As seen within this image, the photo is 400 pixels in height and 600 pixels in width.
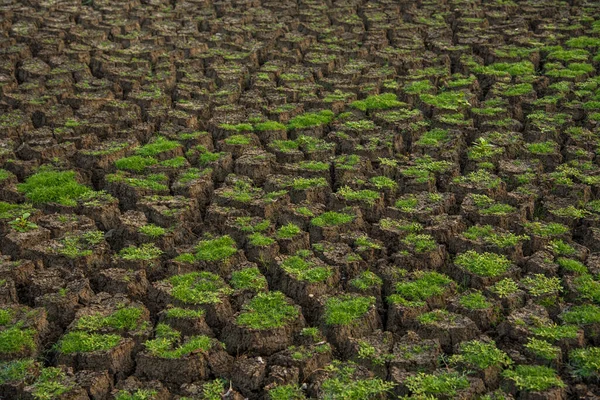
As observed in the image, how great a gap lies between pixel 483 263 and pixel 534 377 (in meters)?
1.18

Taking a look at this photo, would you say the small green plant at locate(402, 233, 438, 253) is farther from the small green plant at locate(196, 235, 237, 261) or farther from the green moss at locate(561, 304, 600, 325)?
the small green plant at locate(196, 235, 237, 261)

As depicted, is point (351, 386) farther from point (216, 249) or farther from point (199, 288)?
point (216, 249)

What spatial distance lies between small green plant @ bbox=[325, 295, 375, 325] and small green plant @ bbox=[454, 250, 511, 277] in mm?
781

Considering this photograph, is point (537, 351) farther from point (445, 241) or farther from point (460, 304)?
point (445, 241)

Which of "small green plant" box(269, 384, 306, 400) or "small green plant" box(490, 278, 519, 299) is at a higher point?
"small green plant" box(490, 278, 519, 299)

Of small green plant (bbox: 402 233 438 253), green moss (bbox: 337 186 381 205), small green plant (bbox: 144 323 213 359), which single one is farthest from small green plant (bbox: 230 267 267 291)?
green moss (bbox: 337 186 381 205)

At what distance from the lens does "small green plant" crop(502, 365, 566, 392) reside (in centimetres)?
464

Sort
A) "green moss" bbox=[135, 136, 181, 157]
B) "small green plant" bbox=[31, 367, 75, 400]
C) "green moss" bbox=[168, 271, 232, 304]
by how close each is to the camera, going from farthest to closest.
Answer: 1. "green moss" bbox=[135, 136, 181, 157]
2. "green moss" bbox=[168, 271, 232, 304]
3. "small green plant" bbox=[31, 367, 75, 400]

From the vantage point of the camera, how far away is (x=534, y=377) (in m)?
4.71

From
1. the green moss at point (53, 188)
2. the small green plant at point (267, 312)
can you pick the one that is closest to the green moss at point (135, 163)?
the green moss at point (53, 188)

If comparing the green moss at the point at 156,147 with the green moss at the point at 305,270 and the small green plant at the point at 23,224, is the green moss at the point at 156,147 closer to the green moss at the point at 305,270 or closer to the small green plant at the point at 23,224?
the small green plant at the point at 23,224

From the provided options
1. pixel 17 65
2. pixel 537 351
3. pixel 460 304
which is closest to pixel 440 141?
pixel 460 304

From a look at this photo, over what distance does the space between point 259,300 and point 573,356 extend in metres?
2.02

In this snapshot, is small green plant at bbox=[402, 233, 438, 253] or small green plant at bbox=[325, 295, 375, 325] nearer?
small green plant at bbox=[325, 295, 375, 325]
